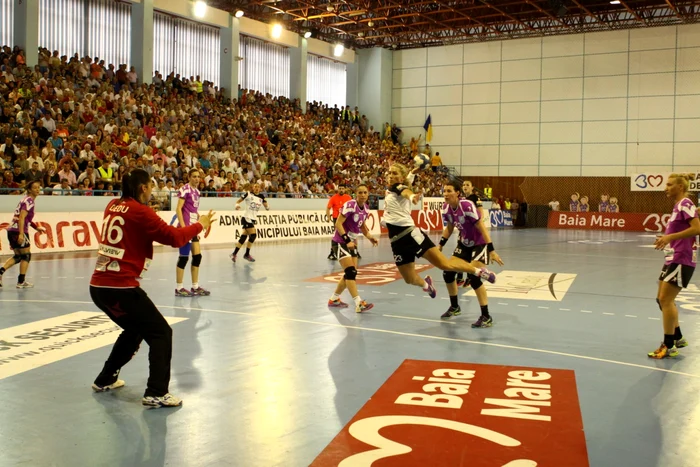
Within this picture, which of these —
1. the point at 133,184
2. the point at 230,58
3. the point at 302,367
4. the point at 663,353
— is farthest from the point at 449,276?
the point at 230,58

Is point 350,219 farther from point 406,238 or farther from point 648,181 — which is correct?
point 648,181

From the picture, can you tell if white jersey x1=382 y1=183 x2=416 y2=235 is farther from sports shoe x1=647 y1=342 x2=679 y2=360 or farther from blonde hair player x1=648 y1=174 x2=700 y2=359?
sports shoe x1=647 y1=342 x2=679 y2=360

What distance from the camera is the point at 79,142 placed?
2091 cm

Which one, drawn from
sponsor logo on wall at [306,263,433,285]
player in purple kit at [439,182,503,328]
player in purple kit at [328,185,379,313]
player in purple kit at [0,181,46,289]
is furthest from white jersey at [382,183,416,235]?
player in purple kit at [0,181,46,289]

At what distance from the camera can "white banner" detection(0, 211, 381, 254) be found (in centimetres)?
1800

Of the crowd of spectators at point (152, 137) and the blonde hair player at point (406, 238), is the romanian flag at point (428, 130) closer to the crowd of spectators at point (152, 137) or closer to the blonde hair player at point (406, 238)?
the crowd of spectators at point (152, 137)

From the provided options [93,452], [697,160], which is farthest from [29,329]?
[697,160]

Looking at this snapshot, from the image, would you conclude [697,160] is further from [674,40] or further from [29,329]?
[29,329]

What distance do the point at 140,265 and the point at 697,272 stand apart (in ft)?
48.8

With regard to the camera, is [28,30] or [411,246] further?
[28,30]

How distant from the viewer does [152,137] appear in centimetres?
2339

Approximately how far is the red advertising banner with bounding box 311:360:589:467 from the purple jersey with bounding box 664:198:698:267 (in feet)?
6.21

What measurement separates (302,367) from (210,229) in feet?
54.8

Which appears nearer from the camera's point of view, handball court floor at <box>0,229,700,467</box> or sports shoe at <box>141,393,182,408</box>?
handball court floor at <box>0,229,700,467</box>
